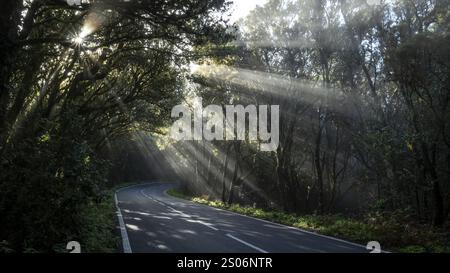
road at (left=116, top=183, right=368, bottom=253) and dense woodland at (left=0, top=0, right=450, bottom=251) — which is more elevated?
dense woodland at (left=0, top=0, right=450, bottom=251)

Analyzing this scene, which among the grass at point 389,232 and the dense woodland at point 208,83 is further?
the grass at point 389,232

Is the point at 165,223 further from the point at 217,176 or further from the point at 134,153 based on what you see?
the point at 134,153

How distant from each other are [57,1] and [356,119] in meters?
22.4

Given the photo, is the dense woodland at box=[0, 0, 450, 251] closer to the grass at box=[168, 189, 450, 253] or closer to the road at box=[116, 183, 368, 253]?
the grass at box=[168, 189, 450, 253]

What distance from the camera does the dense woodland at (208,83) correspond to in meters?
9.01

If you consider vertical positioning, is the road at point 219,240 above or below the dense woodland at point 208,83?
below

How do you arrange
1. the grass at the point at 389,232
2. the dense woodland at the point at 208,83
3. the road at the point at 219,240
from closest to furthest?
the dense woodland at the point at 208,83, the road at the point at 219,240, the grass at the point at 389,232

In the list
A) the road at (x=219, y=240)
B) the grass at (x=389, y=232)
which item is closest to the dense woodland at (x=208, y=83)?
the grass at (x=389, y=232)

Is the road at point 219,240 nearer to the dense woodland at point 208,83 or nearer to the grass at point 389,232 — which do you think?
the grass at point 389,232

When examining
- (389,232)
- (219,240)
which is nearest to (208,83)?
(219,240)

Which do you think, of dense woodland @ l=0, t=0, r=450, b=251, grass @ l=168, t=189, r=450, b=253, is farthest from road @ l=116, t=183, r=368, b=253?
dense woodland @ l=0, t=0, r=450, b=251

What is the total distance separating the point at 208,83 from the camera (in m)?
24.7

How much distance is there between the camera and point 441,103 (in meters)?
17.0

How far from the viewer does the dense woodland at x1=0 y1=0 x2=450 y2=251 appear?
355 inches
